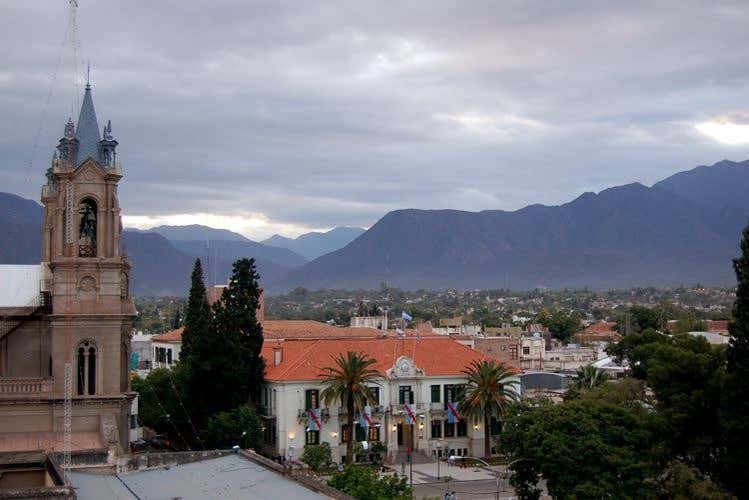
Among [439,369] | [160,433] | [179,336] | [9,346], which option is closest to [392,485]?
[9,346]

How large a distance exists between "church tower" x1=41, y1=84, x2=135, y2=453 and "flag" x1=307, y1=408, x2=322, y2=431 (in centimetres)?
2586

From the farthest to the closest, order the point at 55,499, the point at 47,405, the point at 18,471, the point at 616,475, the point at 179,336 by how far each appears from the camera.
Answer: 1. the point at 179,336
2. the point at 616,475
3. the point at 47,405
4. the point at 18,471
5. the point at 55,499

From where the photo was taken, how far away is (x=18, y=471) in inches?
1492

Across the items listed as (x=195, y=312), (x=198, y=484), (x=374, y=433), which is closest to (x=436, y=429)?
(x=374, y=433)

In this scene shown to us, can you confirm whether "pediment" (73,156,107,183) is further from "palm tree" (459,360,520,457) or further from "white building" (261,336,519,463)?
"palm tree" (459,360,520,457)

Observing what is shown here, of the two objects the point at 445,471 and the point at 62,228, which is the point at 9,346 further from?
the point at 445,471

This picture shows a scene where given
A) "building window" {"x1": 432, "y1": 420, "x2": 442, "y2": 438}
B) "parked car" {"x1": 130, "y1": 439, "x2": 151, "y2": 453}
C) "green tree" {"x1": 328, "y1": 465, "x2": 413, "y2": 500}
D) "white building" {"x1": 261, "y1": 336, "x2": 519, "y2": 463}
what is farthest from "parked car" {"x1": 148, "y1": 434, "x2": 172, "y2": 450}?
"green tree" {"x1": 328, "y1": 465, "x2": 413, "y2": 500}

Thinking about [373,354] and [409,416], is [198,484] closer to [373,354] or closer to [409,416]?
[409,416]

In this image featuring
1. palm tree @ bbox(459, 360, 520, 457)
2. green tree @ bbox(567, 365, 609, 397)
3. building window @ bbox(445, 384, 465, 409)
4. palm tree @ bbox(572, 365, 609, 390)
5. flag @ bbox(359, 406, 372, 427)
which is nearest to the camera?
flag @ bbox(359, 406, 372, 427)

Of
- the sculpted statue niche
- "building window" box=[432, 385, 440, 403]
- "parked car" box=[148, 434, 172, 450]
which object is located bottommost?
"parked car" box=[148, 434, 172, 450]

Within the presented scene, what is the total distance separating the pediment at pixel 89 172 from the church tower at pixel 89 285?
0.04 metres

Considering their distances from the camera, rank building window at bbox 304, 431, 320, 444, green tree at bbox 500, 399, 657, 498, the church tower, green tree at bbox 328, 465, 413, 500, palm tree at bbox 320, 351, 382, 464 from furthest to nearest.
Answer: building window at bbox 304, 431, 320, 444, palm tree at bbox 320, 351, 382, 464, green tree at bbox 500, 399, 657, 498, the church tower, green tree at bbox 328, 465, 413, 500

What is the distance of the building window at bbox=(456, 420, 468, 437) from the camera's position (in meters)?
72.6

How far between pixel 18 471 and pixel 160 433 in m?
36.5
